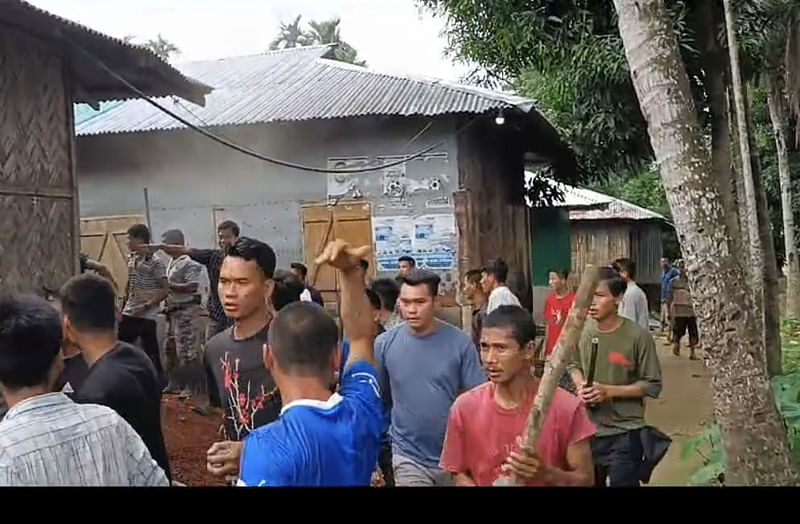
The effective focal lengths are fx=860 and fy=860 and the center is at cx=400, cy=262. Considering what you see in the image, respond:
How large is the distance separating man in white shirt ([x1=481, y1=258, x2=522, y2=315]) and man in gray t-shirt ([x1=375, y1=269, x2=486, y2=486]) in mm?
205

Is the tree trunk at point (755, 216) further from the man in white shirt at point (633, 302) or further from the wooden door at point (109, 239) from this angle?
the wooden door at point (109, 239)

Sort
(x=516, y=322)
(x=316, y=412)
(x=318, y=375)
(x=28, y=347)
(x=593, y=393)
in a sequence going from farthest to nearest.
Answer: (x=593, y=393) → (x=516, y=322) → (x=28, y=347) → (x=318, y=375) → (x=316, y=412)

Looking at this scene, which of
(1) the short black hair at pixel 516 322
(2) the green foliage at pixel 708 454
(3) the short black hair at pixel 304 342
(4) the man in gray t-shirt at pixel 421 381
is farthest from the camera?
(2) the green foliage at pixel 708 454

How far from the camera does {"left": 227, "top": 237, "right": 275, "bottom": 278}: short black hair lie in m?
2.30

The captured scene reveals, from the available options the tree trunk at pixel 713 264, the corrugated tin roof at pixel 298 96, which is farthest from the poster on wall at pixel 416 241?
the tree trunk at pixel 713 264

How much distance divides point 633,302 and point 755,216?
0.41 m

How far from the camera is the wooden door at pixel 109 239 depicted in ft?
8.14

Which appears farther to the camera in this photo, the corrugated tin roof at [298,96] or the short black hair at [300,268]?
the corrugated tin roof at [298,96]

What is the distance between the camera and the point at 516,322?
2059mm

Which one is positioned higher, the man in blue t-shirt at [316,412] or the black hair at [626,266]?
the black hair at [626,266]

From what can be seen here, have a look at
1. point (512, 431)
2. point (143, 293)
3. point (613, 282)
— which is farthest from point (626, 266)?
point (143, 293)

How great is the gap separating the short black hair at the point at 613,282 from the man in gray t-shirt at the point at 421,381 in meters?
0.43

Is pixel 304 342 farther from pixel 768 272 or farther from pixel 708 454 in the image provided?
pixel 768 272

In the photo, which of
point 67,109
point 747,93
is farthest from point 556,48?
point 67,109
